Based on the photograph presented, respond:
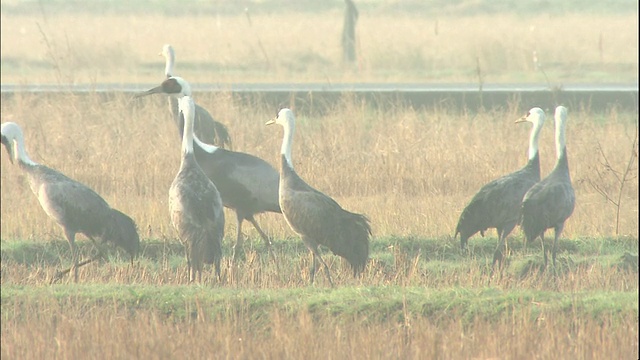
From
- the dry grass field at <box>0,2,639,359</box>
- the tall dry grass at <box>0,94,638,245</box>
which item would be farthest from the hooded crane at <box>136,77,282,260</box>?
the tall dry grass at <box>0,94,638,245</box>

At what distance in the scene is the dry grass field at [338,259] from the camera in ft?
20.8

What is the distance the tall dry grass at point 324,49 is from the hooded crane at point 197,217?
9.62 meters

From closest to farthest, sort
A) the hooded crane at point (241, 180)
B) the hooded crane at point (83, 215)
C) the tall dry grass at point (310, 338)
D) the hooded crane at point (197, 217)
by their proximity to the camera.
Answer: the tall dry grass at point (310, 338) < the hooded crane at point (197, 217) < the hooded crane at point (83, 215) < the hooded crane at point (241, 180)

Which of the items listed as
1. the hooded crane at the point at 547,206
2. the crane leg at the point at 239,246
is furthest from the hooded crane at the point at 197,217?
the hooded crane at the point at 547,206

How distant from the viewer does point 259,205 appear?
32.2 ft

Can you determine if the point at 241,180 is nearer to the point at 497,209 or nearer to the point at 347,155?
the point at 497,209

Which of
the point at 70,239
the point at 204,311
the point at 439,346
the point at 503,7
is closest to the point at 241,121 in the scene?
the point at 70,239

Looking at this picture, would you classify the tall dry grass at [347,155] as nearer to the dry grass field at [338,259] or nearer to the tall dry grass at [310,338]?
the dry grass field at [338,259]

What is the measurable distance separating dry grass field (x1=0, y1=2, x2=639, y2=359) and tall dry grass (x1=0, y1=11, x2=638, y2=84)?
0.33 meters

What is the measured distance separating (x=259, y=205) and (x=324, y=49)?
69.6 ft

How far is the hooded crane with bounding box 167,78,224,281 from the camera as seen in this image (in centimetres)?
827

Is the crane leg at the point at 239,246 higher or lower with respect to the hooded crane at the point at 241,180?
lower

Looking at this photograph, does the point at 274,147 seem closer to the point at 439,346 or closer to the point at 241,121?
the point at 241,121

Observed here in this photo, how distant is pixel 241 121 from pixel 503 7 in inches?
1294
